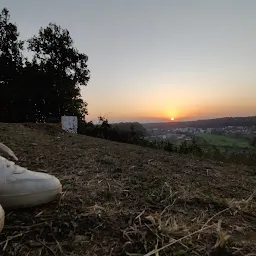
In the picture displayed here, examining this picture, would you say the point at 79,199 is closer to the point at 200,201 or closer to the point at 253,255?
the point at 200,201

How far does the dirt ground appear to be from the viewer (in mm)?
1224

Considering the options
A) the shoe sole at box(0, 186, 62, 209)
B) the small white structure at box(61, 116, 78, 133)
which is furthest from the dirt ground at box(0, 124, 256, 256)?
the small white structure at box(61, 116, 78, 133)

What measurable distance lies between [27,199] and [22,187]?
6cm

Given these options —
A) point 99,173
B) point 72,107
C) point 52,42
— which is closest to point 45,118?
point 72,107

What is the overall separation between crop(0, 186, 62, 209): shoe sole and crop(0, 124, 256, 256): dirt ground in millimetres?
28

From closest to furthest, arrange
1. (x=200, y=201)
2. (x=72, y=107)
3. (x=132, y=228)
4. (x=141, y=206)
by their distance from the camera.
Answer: (x=132, y=228) < (x=141, y=206) < (x=200, y=201) < (x=72, y=107)

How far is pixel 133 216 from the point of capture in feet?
4.92

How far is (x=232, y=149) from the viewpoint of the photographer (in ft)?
20.3

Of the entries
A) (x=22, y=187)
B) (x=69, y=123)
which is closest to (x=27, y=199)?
(x=22, y=187)

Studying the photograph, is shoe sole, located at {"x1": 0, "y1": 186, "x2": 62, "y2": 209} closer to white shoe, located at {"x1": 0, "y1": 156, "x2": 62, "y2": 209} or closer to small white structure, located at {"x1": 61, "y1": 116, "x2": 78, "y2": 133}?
white shoe, located at {"x1": 0, "y1": 156, "x2": 62, "y2": 209}

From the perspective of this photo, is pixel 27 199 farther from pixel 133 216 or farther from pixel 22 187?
pixel 133 216

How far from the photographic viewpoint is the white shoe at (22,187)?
147cm

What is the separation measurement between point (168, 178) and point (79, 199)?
0.86 metres

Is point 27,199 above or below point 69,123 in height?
below
